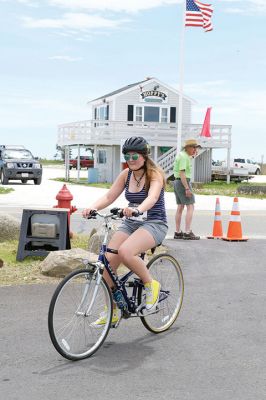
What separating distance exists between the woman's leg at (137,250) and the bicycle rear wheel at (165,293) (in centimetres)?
37

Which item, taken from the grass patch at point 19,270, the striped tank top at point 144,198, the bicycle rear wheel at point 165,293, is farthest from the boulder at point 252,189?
the striped tank top at point 144,198

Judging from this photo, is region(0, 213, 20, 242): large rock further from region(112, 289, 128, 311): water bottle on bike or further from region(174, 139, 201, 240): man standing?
region(112, 289, 128, 311): water bottle on bike

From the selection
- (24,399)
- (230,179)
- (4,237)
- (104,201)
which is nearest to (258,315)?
(104,201)

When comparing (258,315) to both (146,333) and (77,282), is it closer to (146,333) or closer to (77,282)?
(146,333)

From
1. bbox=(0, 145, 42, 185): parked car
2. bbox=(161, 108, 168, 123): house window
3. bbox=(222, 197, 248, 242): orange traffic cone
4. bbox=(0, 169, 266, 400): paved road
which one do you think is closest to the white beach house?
bbox=(161, 108, 168, 123): house window

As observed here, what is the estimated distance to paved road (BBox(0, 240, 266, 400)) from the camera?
4.78 metres

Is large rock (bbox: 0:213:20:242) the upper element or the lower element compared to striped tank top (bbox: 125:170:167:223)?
lower

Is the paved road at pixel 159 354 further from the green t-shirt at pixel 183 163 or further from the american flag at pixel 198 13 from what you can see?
the american flag at pixel 198 13

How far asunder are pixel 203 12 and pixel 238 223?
21.5 m

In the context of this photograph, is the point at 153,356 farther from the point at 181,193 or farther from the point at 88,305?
the point at 181,193

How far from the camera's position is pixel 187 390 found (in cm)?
480

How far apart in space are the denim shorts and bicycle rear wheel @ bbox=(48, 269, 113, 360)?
2.22 feet

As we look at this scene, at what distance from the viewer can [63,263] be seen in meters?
8.78

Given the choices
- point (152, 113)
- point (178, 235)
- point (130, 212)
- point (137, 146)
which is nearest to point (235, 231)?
point (178, 235)
